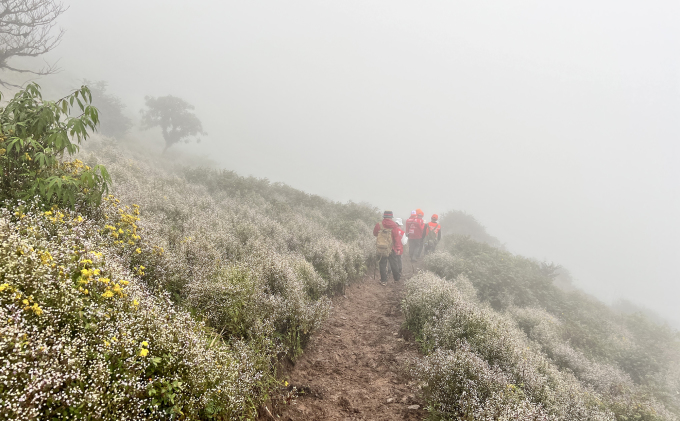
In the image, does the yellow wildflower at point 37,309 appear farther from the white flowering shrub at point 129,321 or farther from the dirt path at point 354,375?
the dirt path at point 354,375

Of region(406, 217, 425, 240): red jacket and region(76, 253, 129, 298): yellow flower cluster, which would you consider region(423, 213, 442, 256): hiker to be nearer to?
region(406, 217, 425, 240): red jacket

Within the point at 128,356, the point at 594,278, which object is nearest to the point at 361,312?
the point at 128,356

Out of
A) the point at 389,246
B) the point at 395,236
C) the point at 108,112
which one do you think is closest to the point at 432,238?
the point at 395,236

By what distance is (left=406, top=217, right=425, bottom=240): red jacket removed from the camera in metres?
17.3

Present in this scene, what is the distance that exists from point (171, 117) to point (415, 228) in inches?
1583

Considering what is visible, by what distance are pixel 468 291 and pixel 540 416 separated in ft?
30.2

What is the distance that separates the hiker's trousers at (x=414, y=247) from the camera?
1772 centimetres

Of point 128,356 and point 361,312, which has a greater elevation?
point 128,356

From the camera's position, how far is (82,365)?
6.73 ft

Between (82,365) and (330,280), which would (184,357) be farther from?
(330,280)

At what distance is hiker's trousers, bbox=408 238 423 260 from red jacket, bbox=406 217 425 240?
293 mm

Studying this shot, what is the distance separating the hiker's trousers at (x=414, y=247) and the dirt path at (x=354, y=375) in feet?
32.6

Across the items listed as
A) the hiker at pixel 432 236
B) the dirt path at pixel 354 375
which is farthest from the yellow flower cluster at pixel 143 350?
the hiker at pixel 432 236

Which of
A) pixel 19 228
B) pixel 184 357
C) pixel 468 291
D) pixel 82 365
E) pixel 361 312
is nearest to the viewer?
pixel 82 365
